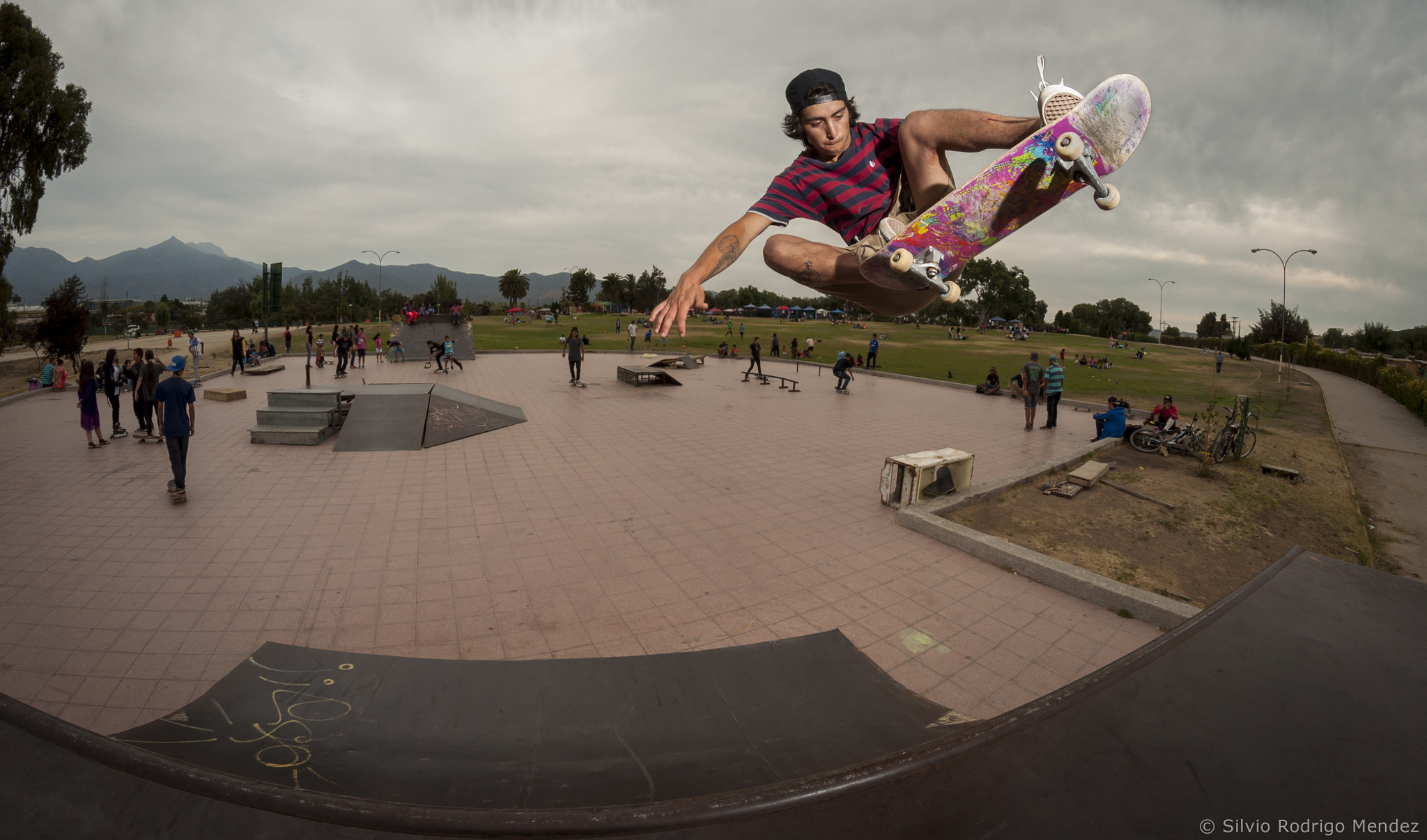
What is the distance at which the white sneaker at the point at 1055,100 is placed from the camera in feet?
7.08

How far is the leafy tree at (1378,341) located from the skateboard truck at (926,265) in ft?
234

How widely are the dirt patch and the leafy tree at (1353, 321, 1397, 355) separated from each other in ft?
198

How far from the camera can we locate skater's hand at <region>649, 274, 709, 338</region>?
2258mm

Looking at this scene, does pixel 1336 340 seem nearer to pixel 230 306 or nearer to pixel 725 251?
pixel 725 251

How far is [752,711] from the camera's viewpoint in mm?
3521

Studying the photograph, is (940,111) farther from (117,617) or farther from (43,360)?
(43,360)

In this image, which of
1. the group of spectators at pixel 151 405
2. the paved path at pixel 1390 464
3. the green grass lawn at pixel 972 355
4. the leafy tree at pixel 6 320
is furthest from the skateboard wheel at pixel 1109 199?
the leafy tree at pixel 6 320

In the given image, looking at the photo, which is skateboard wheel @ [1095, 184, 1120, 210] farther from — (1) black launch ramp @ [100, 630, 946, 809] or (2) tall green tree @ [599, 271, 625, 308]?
(2) tall green tree @ [599, 271, 625, 308]

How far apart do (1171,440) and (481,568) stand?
12.6 metres

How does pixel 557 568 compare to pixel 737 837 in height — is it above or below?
below

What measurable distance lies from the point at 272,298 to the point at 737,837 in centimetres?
2287

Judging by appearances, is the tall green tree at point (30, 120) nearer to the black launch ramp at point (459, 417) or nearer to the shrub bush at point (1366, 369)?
the black launch ramp at point (459, 417)

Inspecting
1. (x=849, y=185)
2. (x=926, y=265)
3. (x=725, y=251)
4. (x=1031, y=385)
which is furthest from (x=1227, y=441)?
(x=725, y=251)

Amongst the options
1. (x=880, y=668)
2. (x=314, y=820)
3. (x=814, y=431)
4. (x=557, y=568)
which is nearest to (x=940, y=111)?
(x=314, y=820)
